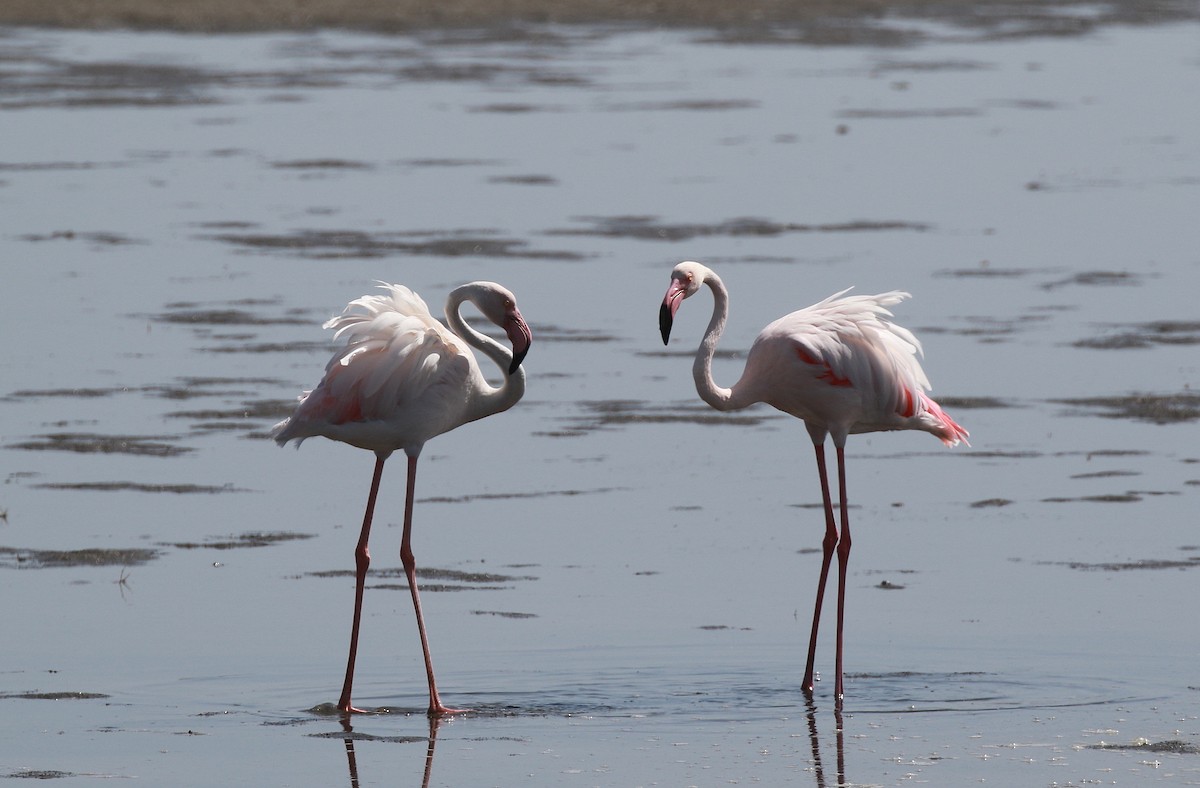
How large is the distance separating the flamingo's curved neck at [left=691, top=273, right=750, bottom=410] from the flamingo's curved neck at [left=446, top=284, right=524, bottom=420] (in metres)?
0.63

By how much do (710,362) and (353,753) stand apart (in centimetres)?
203

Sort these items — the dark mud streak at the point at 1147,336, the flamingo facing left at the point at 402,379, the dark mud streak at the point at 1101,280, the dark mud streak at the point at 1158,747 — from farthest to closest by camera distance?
the dark mud streak at the point at 1101,280, the dark mud streak at the point at 1147,336, the flamingo facing left at the point at 402,379, the dark mud streak at the point at 1158,747

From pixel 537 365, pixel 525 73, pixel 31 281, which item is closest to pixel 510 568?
pixel 537 365

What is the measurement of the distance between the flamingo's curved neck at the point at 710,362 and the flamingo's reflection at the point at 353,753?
1.63m

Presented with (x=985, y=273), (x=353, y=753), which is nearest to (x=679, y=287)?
(x=353, y=753)

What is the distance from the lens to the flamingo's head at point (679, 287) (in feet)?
24.8

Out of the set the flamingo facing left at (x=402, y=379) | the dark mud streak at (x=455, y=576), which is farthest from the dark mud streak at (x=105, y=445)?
the flamingo facing left at (x=402, y=379)

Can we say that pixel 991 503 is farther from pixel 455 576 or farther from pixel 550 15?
pixel 550 15

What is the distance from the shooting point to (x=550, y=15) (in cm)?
3672

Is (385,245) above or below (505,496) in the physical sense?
below

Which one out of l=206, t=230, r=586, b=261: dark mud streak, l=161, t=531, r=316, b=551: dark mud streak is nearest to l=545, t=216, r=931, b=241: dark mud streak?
l=206, t=230, r=586, b=261: dark mud streak

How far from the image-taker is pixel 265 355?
40.4 feet

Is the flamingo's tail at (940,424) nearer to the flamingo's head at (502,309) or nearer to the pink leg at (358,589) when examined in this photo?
the flamingo's head at (502,309)

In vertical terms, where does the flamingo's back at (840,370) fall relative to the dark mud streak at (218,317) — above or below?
above
